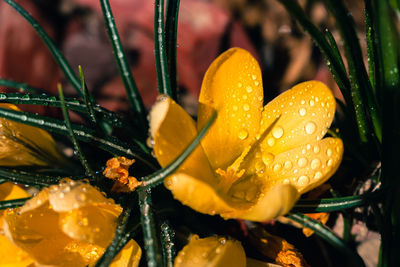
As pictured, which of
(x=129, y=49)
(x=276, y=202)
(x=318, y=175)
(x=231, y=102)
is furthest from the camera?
(x=129, y=49)

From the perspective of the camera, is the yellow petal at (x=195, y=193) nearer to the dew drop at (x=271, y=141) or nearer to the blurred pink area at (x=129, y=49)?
the dew drop at (x=271, y=141)

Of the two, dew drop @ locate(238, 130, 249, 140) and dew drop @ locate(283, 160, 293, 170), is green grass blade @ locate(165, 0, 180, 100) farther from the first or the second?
dew drop @ locate(283, 160, 293, 170)

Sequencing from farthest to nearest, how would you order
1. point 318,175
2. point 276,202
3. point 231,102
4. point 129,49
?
point 129,49, point 231,102, point 318,175, point 276,202

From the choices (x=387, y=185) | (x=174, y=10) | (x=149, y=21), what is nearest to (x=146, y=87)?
(x=149, y=21)

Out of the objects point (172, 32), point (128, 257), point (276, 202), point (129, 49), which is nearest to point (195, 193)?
point (276, 202)

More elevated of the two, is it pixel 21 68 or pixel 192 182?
pixel 21 68

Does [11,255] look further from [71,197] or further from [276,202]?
[276,202]

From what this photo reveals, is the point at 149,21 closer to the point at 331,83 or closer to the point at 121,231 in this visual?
the point at 331,83
